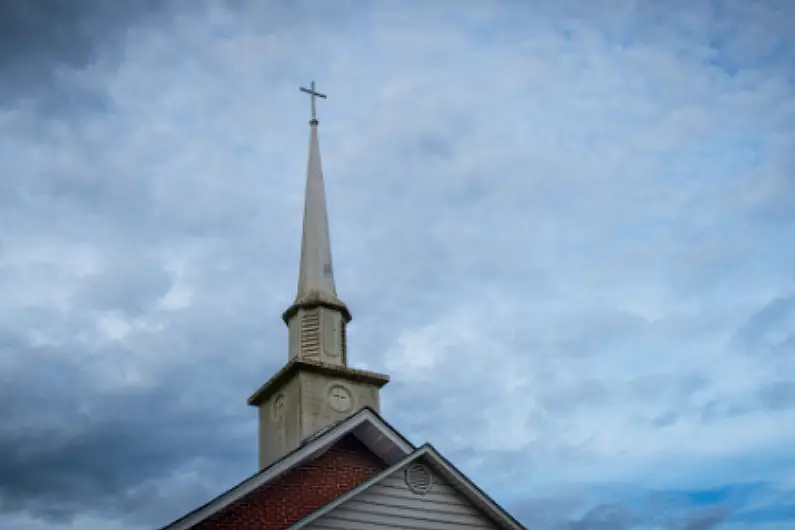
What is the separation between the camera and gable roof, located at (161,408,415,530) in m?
18.2

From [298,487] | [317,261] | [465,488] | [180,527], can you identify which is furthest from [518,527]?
[317,261]

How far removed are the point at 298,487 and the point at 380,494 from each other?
2.67 m

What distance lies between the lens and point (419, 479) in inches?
726

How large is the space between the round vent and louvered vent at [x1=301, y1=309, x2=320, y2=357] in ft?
21.0

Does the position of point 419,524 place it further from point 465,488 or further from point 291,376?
point 291,376

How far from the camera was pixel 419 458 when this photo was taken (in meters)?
18.4

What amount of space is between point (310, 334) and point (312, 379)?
5.09 ft

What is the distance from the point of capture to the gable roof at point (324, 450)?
715 inches

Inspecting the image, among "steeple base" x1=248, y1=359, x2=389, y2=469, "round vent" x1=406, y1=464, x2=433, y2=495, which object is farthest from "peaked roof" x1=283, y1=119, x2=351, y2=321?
"round vent" x1=406, y1=464, x2=433, y2=495

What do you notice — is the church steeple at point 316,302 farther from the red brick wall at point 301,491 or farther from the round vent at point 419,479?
the round vent at point 419,479

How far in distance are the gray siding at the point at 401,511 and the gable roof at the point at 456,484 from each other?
0.13 metres

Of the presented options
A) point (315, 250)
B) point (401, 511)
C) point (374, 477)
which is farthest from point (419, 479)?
point (315, 250)

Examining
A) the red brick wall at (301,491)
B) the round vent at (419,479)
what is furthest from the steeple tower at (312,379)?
the round vent at (419,479)

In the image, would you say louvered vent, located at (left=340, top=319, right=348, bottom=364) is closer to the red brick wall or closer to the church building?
the church building
